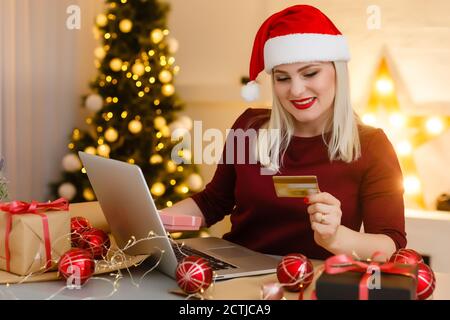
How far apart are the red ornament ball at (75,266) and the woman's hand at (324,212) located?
16.7 inches

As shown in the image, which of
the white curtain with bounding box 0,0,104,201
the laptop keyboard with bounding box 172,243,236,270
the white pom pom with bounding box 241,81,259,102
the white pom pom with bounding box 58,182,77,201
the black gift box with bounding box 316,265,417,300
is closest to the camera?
the black gift box with bounding box 316,265,417,300

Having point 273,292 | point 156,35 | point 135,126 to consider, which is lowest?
point 273,292

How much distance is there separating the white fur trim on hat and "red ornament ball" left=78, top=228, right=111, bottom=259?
65cm

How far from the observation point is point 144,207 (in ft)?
3.76

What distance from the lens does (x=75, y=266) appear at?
108cm

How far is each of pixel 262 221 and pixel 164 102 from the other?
1783 mm

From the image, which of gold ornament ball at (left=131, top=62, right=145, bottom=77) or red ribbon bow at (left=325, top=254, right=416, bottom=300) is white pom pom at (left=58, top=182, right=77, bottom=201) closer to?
gold ornament ball at (left=131, top=62, right=145, bottom=77)

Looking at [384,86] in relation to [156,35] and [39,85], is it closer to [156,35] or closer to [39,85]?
[156,35]

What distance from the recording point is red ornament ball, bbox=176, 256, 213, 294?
1025mm

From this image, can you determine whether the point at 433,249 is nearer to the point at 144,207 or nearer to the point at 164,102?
the point at 164,102

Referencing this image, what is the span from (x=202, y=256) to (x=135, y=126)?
197 centimetres

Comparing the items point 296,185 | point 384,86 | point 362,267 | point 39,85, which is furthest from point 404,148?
point 362,267

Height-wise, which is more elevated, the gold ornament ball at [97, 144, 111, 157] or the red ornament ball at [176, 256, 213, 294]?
the gold ornament ball at [97, 144, 111, 157]

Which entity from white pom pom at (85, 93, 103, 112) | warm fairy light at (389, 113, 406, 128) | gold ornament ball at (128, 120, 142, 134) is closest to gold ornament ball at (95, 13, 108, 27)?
white pom pom at (85, 93, 103, 112)
